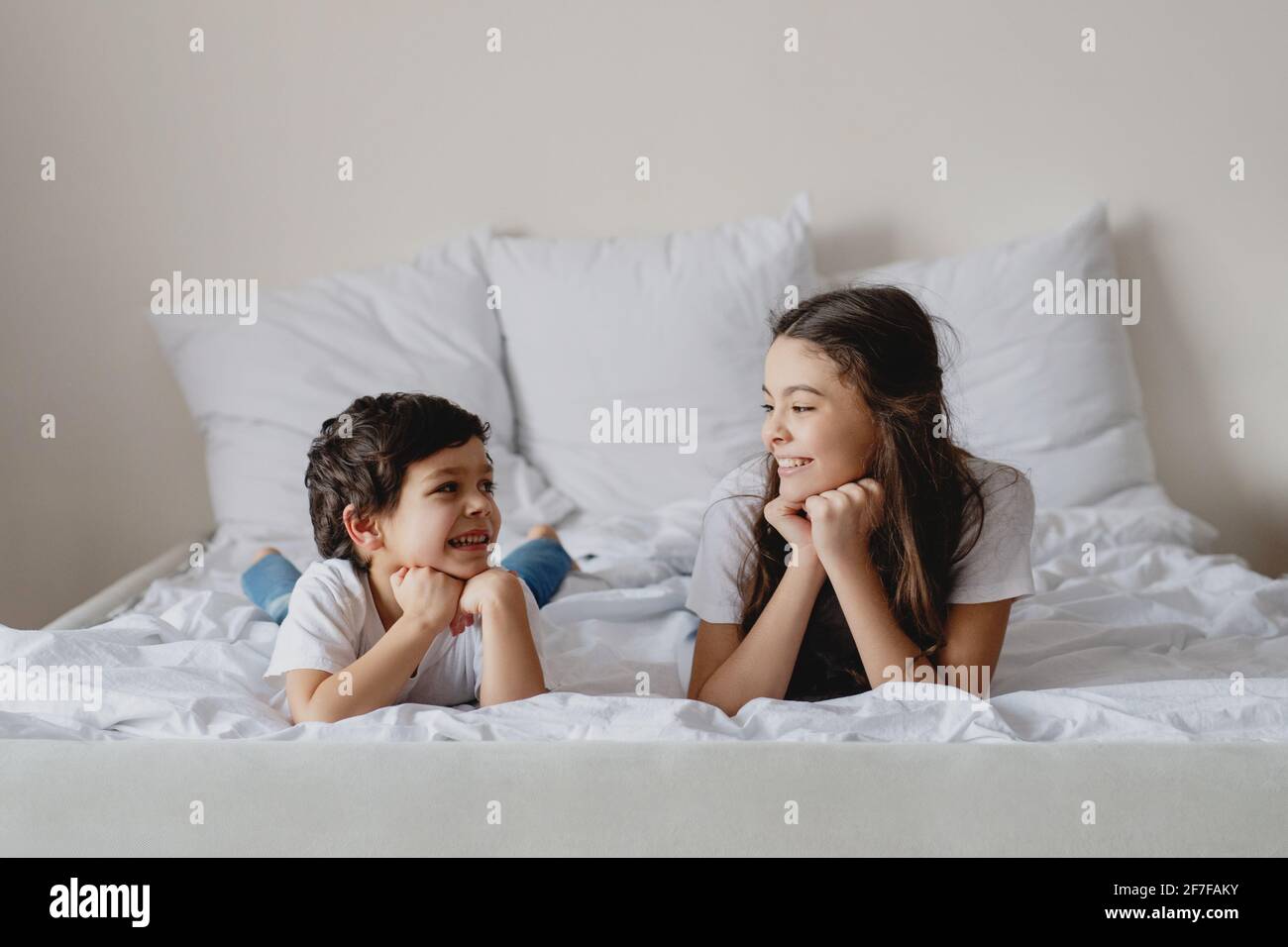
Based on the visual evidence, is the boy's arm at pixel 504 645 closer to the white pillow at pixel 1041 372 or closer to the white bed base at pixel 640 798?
the white bed base at pixel 640 798

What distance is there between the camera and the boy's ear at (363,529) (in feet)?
4.23

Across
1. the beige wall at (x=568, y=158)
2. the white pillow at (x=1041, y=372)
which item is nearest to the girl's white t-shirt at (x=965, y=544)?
the white pillow at (x=1041, y=372)

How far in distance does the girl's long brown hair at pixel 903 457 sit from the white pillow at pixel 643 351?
890 mm

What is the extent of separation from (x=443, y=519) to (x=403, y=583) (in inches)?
3.0

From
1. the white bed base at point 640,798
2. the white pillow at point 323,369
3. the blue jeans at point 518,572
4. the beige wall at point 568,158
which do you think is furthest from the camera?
the beige wall at point 568,158

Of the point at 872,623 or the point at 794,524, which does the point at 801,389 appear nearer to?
the point at 794,524

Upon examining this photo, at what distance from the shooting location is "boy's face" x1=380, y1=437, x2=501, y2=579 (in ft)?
4.11

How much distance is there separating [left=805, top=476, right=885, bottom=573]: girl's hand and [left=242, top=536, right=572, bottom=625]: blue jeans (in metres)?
0.53

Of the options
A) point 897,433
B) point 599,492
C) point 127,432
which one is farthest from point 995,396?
point 127,432

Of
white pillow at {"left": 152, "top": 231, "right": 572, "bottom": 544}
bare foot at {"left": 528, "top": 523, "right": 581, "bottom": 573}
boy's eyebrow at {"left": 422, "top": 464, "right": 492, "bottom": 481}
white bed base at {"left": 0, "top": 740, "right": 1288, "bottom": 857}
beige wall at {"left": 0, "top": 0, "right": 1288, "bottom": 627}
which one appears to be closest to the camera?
white bed base at {"left": 0, "top": 740, "right": 1288, "bottom": 857}

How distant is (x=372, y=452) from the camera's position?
127cm

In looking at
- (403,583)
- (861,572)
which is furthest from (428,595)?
(861,572)

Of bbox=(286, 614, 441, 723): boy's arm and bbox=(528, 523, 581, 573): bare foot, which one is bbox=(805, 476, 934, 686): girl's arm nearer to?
bbox=(286, 614, 441, 723): boy's arm

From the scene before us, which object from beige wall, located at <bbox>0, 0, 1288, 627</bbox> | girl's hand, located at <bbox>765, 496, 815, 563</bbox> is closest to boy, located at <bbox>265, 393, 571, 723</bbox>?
girl's hand, located at <bbox>765, 496, 815, 563</bbox>
